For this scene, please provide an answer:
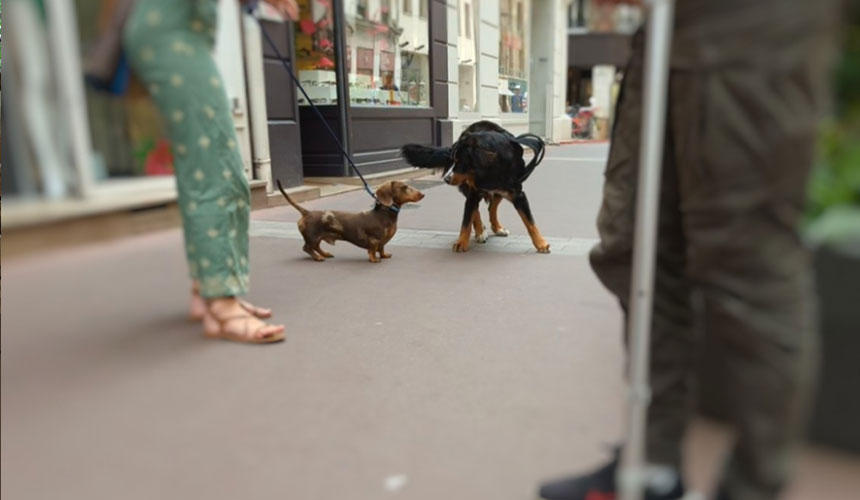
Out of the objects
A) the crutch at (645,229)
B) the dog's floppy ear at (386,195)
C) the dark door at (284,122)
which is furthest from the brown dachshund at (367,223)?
the crutch at (645,229)

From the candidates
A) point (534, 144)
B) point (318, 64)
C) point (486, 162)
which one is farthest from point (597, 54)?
point (318, 64)

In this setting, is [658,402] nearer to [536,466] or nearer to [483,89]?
[536,466]

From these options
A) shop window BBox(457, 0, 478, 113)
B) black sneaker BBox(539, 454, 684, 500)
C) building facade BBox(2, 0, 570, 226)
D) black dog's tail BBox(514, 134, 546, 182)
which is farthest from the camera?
black dog's tail BBox(514, 134, 546, 182)

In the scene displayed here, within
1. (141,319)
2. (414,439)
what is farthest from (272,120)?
(141,319)

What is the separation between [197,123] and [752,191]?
2.79ft

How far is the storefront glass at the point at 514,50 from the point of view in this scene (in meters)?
2.03

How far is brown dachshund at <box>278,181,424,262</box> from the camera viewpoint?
11.6 ft

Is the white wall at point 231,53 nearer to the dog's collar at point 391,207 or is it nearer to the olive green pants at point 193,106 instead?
the olive green pants at point 193,106

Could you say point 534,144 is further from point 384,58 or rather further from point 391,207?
point 384,58

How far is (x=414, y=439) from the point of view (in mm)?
1602

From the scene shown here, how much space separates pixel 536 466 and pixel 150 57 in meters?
1.17

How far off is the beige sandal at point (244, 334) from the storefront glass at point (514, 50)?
3.91ft

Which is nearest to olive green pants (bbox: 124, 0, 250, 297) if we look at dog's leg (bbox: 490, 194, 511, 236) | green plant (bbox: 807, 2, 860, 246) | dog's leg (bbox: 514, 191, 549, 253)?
green plant (bbox: 807, 2, 860, 246)

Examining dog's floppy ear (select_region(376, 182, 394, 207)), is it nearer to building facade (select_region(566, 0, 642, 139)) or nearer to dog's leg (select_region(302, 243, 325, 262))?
dog's leg (select_region(302, 243, 325, 262))
